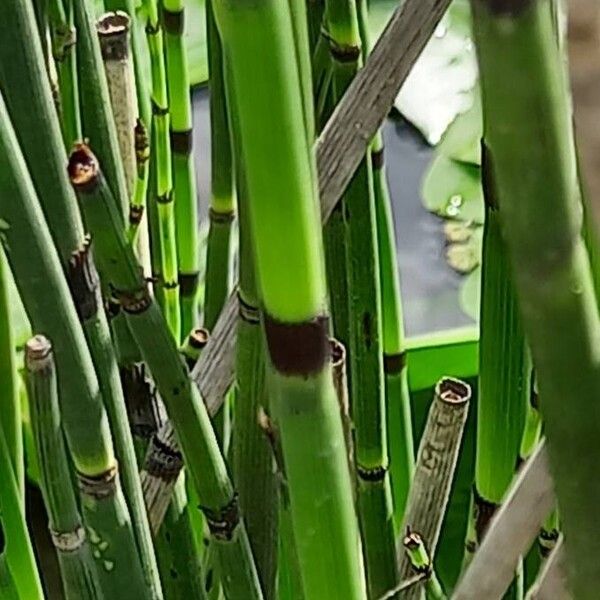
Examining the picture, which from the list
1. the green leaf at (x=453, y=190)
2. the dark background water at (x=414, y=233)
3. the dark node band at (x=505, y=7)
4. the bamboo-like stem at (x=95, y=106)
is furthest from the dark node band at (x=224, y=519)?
the green leaf at (x=453, y=190)

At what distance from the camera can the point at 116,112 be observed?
1.70 ft

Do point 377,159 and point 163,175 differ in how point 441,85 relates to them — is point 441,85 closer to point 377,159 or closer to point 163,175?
point 163,175

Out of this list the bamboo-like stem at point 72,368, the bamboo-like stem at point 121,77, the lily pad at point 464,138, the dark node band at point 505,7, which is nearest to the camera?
the dark node band at point 505,7

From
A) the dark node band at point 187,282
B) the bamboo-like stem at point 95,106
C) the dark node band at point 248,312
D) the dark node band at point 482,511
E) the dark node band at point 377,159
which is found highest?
the bamboo-like stem at point 95,106

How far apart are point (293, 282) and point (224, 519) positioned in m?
0.16

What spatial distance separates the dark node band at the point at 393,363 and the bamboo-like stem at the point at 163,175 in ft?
0.30

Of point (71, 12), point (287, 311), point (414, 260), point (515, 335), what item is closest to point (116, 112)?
point (71, 12)

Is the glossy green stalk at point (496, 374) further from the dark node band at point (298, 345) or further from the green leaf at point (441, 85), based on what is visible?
the green leaf at point (441, 85)

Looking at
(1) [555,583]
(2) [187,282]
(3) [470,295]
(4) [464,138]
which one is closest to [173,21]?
(2) [187,282]

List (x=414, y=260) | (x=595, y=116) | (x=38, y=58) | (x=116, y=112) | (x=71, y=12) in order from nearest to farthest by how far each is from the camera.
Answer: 1. (x=595, y=116)
2. (x=38, y=58)
3. (x=71, y=12)
4. (x=116, y=112)
5. (x=414, y=260)

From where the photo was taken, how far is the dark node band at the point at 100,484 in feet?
0.95

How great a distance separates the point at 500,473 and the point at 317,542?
0.18m

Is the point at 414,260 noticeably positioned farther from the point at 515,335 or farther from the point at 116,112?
the point at 515,335

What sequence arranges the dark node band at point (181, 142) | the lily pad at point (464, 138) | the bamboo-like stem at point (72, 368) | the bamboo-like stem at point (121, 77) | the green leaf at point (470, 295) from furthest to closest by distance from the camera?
the lily pad at point (464, 138)
the green leaf at point (470, 295)
the dark node band at point (181, 142)
the bamboo-like stem at point (121, 77)
the bamboo-like stem at point (72, 368)
